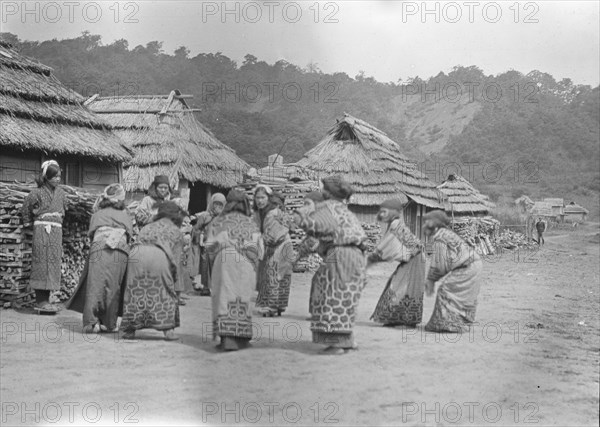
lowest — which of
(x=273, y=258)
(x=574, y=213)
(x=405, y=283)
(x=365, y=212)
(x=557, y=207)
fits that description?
(x=405, y=283)

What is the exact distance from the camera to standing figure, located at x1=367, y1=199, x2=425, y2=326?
743 cm

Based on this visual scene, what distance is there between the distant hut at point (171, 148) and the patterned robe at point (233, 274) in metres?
11.5

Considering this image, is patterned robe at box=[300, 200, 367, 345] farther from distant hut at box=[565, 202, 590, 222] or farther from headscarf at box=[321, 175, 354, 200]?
distant hut at box=[565, 202, 590, 222]

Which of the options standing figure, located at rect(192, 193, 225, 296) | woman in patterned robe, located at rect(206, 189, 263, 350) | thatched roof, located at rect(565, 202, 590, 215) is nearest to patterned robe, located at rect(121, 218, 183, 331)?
woman in patterned robe, located at rect(206, 189, 263, 350)

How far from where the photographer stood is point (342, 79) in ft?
255

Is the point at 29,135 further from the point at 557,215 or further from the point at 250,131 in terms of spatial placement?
the point at 557,215

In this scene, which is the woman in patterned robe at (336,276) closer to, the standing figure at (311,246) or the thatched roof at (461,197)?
the standing figure at (311,246)

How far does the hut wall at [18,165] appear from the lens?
36.9 feet

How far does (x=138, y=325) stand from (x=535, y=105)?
6362cm

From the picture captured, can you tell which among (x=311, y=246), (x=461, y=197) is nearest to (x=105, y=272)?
(x=311, y=246)

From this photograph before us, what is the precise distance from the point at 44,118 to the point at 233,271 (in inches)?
292

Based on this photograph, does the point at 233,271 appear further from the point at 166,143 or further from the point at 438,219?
the point at 166,143

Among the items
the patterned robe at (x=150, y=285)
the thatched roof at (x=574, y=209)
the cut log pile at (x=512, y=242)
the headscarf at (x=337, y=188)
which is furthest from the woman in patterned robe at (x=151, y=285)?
the thatched roof at (x=574, y=209)

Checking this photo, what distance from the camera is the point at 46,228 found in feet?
25.5
